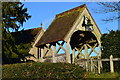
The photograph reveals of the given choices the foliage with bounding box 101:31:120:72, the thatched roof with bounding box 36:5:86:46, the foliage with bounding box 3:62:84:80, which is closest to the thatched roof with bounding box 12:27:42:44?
the thatched roof with bounding box 36:5:86:46

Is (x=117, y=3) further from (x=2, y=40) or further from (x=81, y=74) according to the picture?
(x=2, y=40)

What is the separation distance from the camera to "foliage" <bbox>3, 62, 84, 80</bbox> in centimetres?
1229

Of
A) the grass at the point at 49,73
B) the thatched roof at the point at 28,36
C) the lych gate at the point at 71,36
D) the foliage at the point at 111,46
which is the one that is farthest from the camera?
the thatched roof at the point at 28,36

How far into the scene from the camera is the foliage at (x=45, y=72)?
1229 centimetres

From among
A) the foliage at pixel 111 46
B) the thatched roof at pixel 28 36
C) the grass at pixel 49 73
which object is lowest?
the grass at pixel 49 73

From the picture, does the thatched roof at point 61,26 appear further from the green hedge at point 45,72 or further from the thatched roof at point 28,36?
the green hedge at point 45,72

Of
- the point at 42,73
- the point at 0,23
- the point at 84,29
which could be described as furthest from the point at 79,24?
the point at 42,73

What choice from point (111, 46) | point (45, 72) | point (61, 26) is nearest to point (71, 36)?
point (61, 26)

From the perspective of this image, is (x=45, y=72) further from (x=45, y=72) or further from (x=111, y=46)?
(x=111, y=46)

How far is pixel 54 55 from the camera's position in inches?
764

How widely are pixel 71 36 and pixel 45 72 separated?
8.63 meters

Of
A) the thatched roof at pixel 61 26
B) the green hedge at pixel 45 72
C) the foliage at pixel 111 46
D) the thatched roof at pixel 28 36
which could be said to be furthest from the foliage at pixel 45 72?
the thatched roof at pixel 28 36

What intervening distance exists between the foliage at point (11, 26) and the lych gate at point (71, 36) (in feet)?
7.89

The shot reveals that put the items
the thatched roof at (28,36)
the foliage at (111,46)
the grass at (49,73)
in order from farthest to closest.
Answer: the thatched roof at (28,36) → the foliage at (111,46) → the grass at (49,73)
